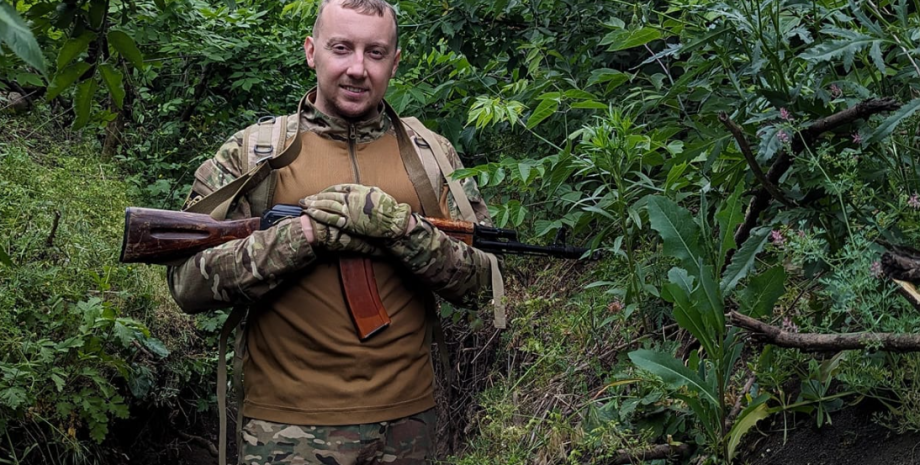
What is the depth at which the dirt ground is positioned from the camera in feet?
8.82

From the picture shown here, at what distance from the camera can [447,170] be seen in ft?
10.3

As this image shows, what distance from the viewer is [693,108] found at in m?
4.12

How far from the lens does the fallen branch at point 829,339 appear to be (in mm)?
2299

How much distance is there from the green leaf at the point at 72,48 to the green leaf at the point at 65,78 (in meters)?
0.06

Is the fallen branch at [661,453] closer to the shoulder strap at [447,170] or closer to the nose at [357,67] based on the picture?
the shoulder strap at [447,170]

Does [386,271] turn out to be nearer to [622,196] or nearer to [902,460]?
[622,196]

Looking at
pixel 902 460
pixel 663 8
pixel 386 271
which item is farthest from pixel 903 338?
pixel 663 8

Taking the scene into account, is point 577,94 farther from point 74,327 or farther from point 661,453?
point 74,327

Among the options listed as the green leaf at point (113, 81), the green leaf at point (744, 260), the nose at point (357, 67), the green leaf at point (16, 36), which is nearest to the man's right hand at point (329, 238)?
the nose at point (357, 67)

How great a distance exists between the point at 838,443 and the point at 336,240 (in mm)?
1642

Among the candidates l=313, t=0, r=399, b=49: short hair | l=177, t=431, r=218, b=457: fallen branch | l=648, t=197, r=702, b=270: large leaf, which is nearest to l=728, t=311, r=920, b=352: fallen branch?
l=648, t=197, r=702, b=270: large leaf

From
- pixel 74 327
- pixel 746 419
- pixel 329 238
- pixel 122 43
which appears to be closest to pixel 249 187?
pixel 329 238

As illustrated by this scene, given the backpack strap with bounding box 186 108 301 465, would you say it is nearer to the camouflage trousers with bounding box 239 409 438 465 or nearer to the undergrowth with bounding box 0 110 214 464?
the camouflage trousers with bounding box 239 409 438 465

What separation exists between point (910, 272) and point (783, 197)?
56 cm
